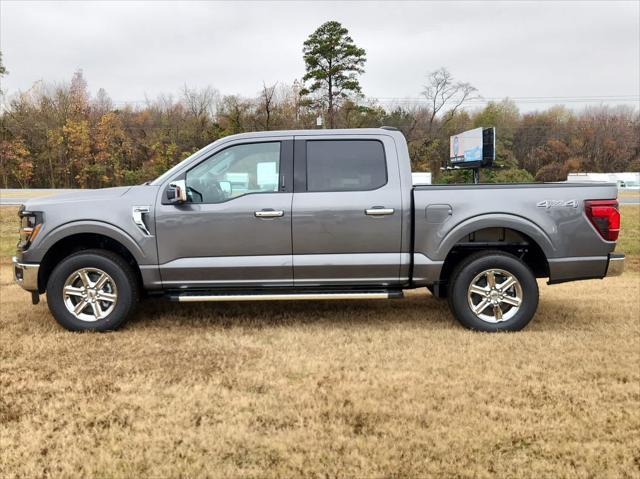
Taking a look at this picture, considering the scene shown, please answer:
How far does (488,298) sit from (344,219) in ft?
5.09

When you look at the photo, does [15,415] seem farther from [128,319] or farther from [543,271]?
[543,271]

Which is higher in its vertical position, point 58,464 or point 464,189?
point 464,189

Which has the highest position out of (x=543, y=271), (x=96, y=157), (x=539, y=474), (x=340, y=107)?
(x=340, y=107)

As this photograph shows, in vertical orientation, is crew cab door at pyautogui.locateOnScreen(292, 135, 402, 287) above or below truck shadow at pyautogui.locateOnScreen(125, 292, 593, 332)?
above

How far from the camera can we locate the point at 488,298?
5.02 metres

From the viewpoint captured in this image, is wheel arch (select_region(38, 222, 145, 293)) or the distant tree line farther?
the distant tree line

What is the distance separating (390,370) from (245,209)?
2018 mm

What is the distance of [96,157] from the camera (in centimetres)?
4744

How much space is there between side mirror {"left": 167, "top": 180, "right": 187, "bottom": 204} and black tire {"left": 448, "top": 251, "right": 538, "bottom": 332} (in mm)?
2632

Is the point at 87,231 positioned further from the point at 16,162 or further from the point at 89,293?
the point at 16,162

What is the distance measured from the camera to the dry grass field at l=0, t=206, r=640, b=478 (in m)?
2.66

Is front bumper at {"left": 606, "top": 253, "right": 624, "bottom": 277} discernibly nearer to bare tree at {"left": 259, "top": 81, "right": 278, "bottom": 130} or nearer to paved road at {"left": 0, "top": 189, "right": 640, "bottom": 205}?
paved road at {"left": 0, "top": 189, "right": 640, "bottom": 205}

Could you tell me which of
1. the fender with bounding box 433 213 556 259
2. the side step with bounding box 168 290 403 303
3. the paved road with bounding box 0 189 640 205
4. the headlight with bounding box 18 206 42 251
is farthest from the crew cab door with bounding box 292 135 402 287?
the paved road with bounding box 0 189 640 205

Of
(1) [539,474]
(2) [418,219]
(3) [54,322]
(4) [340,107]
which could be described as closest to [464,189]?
(2) [418,219]
